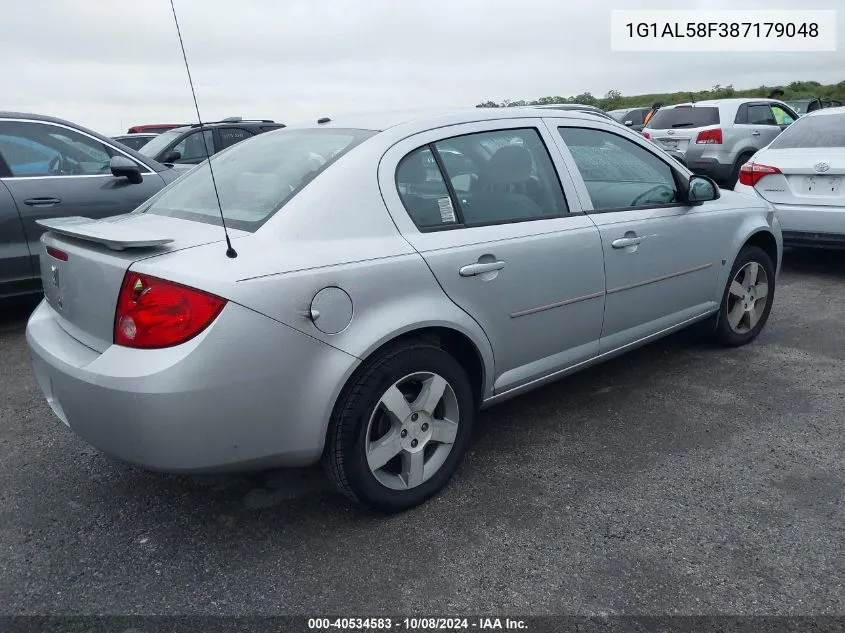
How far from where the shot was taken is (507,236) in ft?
10.0

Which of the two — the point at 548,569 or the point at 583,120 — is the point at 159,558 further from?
the point at 583,120

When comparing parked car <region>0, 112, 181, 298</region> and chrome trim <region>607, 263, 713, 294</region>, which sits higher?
parked car <region>0, 112, 181, 298</region>

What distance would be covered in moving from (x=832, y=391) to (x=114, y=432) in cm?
360

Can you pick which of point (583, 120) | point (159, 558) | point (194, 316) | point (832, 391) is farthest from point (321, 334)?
point (832, 391)

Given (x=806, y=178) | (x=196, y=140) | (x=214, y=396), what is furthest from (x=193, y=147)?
(x=214, y=396)

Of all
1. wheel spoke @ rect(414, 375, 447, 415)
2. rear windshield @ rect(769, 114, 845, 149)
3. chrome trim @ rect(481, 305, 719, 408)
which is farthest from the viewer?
rear windshield @ rect(769, 114, 845, 149)

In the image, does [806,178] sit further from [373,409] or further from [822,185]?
[373,409]

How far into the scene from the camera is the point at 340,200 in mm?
2639

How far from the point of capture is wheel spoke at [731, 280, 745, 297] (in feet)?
14.8

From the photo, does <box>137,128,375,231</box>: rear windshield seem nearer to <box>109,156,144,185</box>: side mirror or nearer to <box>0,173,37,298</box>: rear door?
<box>109,156,144,185</box>: side mirror

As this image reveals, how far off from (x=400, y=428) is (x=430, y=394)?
175mm

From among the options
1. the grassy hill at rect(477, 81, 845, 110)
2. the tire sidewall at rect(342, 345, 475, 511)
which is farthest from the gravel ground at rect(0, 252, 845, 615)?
the grassy hill at rect(477, 81, 845, 110)

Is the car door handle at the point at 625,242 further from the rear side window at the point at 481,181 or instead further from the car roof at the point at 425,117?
the car roof at the point at 425,117

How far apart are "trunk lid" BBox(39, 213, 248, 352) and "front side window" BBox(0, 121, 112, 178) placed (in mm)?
2696
